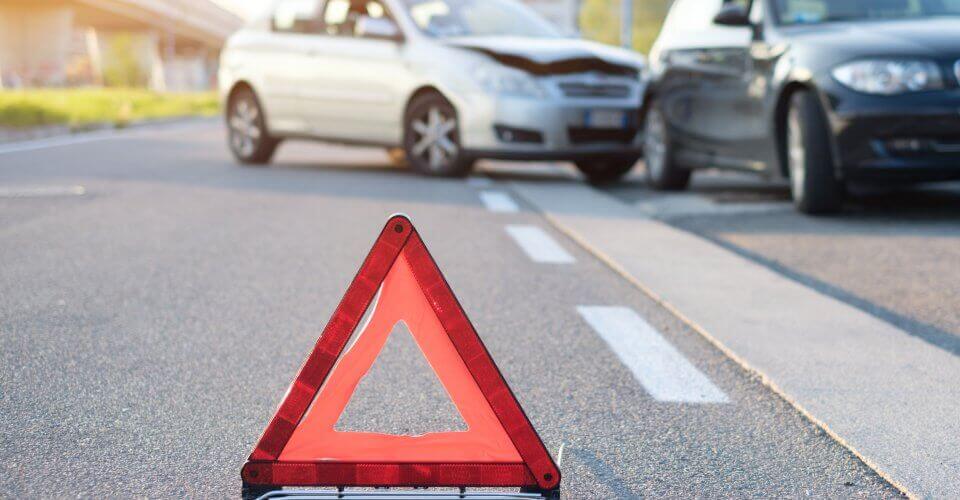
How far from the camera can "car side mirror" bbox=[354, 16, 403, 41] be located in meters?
12.4

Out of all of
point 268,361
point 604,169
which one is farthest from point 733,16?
point 268,361

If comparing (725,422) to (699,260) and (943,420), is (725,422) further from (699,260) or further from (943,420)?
(699,260)

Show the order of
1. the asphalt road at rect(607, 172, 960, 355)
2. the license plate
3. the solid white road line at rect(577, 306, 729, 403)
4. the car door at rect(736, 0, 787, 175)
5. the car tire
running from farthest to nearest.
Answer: the car tire < the license plate < the car door at rect(736, 0, 787, 175) < the asphalt road at rect(607, 172, 960, 355) < the solid white road line at rect(577, 306, 729, 403)

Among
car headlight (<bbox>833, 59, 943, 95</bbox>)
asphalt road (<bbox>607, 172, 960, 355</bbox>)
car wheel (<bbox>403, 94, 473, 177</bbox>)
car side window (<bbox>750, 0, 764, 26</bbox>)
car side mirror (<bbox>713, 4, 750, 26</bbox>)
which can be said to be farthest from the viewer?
car wheel (<bbox>403, 94, 473, 177</bbox>)

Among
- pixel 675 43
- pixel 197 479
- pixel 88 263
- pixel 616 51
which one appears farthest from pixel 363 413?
pixel 616 51

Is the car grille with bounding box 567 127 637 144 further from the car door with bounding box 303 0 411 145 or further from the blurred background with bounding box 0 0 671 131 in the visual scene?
the blurred background with bounding box 0 0 671 131

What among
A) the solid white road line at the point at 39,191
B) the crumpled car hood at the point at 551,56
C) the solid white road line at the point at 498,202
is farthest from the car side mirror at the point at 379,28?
the solid white road line at the point at 39,191

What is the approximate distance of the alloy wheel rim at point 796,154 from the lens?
8422 mm

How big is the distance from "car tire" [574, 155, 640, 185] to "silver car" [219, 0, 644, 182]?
1 cm

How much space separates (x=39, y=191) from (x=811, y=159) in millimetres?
5507

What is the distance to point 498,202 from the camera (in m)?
9.99

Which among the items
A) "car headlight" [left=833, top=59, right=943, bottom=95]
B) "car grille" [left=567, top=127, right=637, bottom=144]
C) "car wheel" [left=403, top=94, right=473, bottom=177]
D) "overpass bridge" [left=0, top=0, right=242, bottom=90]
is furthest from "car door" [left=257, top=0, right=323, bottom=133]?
"overpass bridge" [left=0, top=0, right=242, bottom=90]

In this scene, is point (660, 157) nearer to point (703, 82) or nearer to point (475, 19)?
point (703, 82)

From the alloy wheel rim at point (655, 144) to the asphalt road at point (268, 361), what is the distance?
6.97 ft
